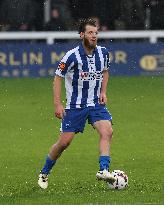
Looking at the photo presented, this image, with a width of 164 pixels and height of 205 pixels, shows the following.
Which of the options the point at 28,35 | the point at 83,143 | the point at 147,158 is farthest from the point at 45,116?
the point at 28,35

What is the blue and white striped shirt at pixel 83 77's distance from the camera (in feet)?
38.5

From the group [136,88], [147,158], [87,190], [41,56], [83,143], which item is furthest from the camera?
[41,56]

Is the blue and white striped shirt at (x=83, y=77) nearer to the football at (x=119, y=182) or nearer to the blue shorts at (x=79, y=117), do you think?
the blue shorts at (x=79, y=117)

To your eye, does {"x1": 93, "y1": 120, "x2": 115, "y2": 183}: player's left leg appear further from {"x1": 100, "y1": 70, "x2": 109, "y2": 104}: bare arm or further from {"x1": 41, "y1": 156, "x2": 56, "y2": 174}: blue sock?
{"x1": 41, "y1": 156, "x2": 56, "y2": 174}: blue sock

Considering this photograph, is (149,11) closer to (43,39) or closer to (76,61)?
(43,39)

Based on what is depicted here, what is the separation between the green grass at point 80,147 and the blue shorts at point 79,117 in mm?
689

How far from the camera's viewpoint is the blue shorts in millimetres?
11750

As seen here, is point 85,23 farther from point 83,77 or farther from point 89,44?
point 83,77

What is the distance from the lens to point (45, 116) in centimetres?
1959

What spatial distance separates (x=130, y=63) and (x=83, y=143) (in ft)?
32.3

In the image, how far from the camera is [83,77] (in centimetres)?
1177

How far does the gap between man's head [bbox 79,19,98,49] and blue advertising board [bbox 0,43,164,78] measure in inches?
552

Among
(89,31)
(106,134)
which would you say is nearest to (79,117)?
(106,134)

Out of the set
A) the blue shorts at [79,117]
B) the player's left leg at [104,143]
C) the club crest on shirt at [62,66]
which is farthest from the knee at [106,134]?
the club crest on shirt at [62,66]
